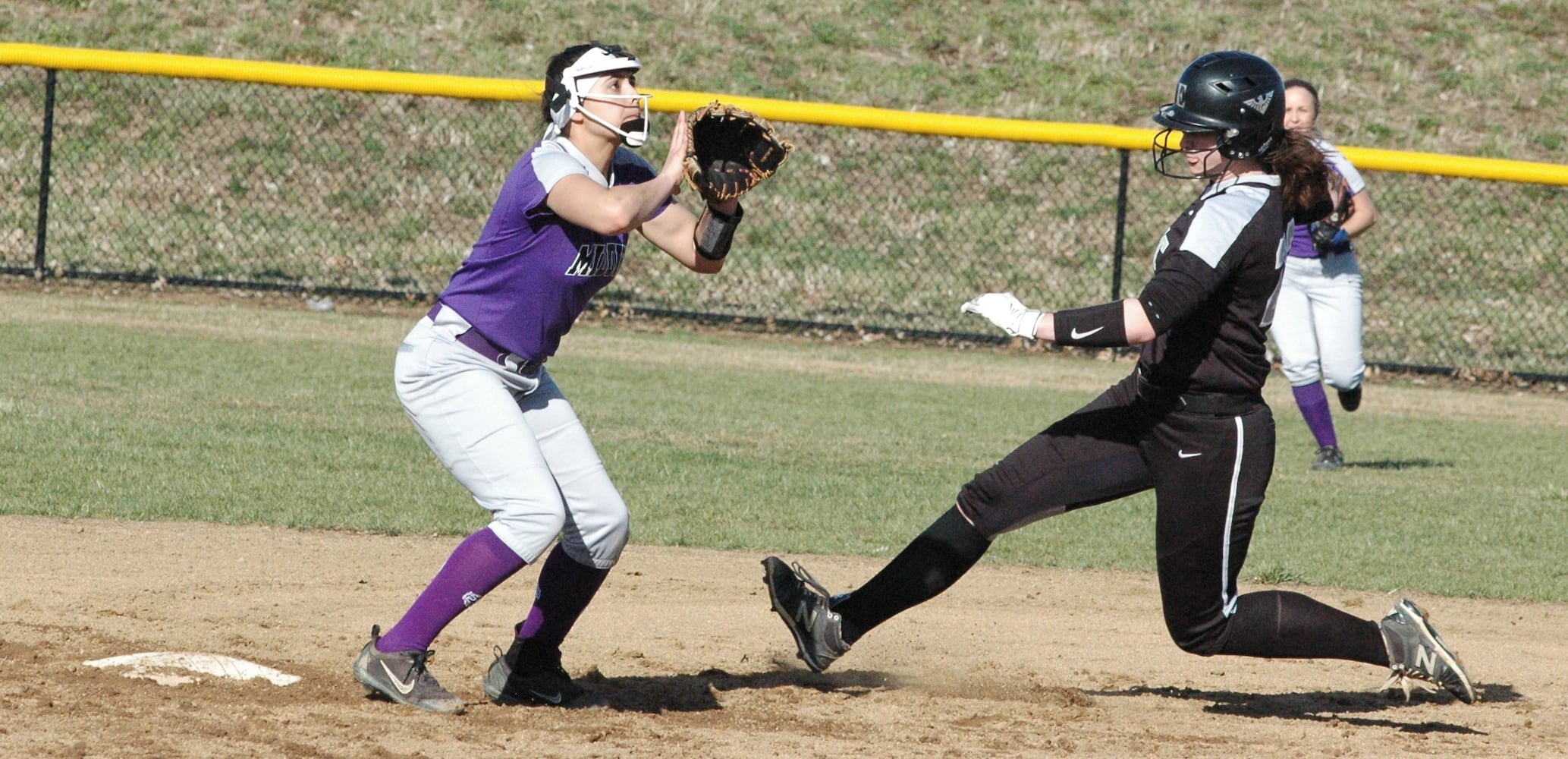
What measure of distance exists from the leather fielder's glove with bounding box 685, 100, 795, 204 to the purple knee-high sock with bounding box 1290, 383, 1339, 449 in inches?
219

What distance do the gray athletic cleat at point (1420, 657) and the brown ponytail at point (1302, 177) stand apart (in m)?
1.24

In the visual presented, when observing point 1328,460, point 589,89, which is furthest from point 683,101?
point 589,89

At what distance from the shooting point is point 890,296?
1485cm

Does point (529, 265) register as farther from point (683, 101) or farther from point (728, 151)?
point (683, 101)

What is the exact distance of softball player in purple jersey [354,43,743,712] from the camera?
4293 millimetres

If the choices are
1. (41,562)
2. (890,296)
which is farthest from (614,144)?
(890,296)

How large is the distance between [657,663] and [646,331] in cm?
845

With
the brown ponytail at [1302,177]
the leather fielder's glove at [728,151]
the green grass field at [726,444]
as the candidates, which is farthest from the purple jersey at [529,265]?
the green grass field at [726,444]

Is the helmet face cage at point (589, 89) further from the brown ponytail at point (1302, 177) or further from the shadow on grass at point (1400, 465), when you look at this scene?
the shadow on grass at point (1400, 465)

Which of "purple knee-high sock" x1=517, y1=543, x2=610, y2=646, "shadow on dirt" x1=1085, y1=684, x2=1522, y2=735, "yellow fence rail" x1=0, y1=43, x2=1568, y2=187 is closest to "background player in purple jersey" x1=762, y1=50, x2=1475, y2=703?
"shadow on dirt" x1=1085, y1=684, x2=1522, y2=735

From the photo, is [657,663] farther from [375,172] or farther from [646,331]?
[375,172]

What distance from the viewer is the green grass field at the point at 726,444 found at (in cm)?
724

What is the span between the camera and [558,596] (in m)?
4.60

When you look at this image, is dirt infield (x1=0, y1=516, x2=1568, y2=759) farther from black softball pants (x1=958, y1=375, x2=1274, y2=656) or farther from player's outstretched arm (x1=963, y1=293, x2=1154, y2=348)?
player's outstretched arm (x1=963, y1=293, x2=1154, y2=348)
